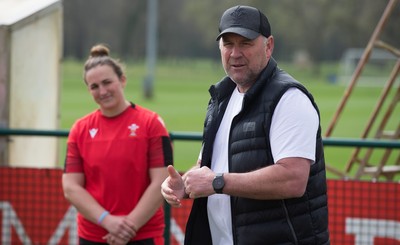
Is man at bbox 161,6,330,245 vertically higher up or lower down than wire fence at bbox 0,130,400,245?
higher up

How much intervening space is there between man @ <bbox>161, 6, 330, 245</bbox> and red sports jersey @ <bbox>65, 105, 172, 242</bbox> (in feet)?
4.56

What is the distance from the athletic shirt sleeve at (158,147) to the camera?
17.1ft

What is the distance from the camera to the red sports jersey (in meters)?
5.12

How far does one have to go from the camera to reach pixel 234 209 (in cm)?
365

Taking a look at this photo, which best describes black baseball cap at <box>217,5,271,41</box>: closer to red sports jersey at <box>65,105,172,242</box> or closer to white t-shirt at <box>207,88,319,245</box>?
white t-shirt at <box>207,88,319,245</box>

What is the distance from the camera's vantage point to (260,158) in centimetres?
353

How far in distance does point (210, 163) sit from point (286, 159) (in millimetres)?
528

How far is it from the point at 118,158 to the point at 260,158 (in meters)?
1.77

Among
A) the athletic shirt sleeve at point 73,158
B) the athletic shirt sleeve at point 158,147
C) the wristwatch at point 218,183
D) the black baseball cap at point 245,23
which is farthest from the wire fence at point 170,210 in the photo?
the wristwatch at point 218,183

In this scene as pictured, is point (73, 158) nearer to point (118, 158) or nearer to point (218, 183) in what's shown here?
point (118, 158)

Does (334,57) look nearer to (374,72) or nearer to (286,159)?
(374,72)

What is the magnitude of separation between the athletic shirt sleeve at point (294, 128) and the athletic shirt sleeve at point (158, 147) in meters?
1.82

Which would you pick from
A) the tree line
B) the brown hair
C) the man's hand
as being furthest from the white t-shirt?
the tree line

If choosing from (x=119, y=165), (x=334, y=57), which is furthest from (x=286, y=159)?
(x=334, y=57)
